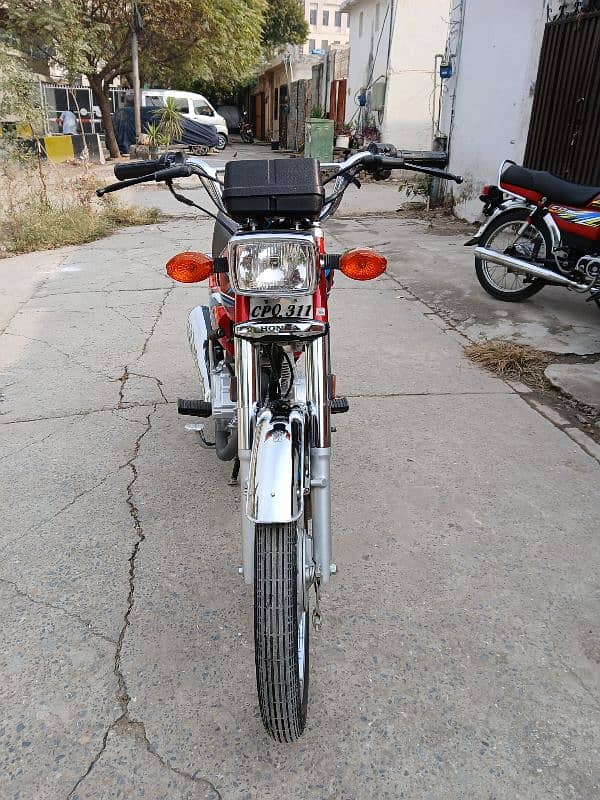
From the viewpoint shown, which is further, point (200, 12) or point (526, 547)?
point (200, 12)

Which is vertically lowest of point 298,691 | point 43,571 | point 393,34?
point 43,571

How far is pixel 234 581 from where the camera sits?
7.80ft

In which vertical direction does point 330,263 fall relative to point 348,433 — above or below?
above

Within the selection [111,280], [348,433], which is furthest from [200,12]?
[348,433]

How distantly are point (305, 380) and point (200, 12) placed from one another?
2177 cm

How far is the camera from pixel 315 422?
182cm

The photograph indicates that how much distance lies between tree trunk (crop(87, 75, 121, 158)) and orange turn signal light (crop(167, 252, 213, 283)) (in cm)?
2064

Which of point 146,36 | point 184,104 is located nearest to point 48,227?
point 146,36

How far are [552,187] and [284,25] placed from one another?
133 feet

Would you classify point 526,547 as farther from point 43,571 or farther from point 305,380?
point 43,571

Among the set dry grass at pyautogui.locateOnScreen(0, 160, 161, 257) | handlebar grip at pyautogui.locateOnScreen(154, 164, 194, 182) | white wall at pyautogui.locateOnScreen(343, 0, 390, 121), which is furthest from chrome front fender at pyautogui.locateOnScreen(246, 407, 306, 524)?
white wall at pyautogui.locateOnScreen(343, 0, 390, 121)

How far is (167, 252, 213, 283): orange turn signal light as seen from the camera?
6.64 feet

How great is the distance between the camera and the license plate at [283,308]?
69.9 inches

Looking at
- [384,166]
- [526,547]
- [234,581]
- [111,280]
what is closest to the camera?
[384,166]
